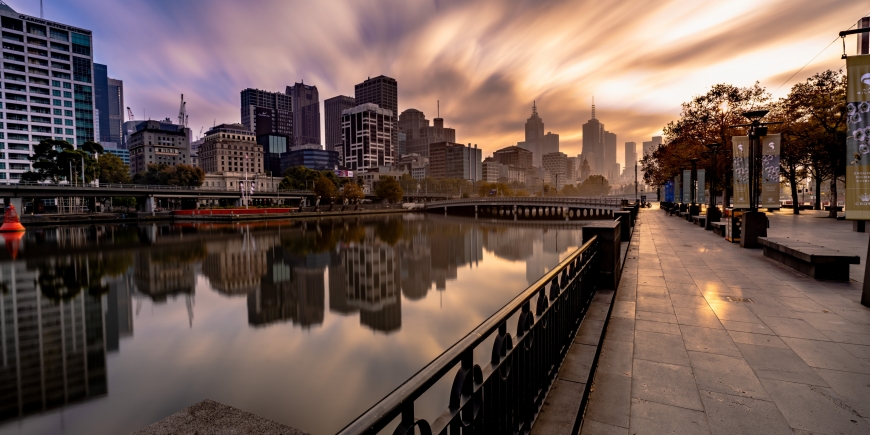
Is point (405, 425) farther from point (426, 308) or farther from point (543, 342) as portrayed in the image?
point (426, 308)

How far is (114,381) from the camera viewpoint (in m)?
8.45

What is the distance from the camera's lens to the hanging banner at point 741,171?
1585cm

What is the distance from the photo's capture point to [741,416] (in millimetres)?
3355

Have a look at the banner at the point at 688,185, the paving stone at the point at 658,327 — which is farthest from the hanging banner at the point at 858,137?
the banner at the point at 688,185

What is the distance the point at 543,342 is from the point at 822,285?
8349 millimetres

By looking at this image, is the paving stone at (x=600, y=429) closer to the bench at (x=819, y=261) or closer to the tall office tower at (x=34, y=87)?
the bench at (x=819, y=261)

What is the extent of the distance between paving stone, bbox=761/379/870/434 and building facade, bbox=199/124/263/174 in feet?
520

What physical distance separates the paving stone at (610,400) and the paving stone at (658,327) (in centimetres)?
186

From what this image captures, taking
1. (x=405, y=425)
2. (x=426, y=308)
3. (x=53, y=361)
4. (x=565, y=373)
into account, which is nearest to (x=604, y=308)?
(x=565, y=373)

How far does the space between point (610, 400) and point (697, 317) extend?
3.49 m

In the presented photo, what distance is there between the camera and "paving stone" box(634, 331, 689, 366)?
181 inches

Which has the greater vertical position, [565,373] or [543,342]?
[543,342]

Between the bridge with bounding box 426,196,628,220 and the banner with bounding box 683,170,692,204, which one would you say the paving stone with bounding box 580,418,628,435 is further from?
the bridge with bounding box 426,196,628,220

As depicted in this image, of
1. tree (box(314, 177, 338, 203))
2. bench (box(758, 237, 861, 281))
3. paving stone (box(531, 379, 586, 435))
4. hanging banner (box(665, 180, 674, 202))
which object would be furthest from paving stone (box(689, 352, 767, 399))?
tree (box(314, 177, 338, 203))
